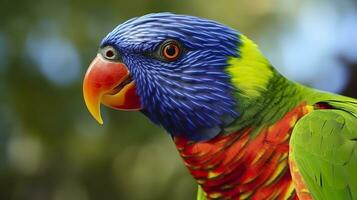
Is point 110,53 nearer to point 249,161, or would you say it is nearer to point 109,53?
point 109,53

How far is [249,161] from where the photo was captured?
142 cm

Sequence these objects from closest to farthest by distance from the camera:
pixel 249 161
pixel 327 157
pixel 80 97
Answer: pixel 327 157, pixel 249 161, pixel 80 97

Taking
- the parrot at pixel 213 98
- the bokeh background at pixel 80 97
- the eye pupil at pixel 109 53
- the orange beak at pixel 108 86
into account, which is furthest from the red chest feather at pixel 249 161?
the bokeh background at pixel 80 97

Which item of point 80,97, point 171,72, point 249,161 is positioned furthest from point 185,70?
point 80,97

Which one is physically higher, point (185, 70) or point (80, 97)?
point (185, 70)

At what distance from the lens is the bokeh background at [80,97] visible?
5.63 meters

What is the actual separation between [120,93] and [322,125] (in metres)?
0.53

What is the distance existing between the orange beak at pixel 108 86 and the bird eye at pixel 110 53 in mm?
12

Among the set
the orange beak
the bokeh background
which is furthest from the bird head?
the bokeh background

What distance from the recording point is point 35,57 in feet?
19.3

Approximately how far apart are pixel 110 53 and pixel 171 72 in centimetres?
17

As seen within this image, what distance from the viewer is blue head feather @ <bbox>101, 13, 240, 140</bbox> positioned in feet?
4.82

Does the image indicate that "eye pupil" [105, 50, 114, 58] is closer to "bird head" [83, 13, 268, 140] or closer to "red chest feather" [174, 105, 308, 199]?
"bird head" [83, 13, 268, 140]

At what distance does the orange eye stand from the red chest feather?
0.24m
